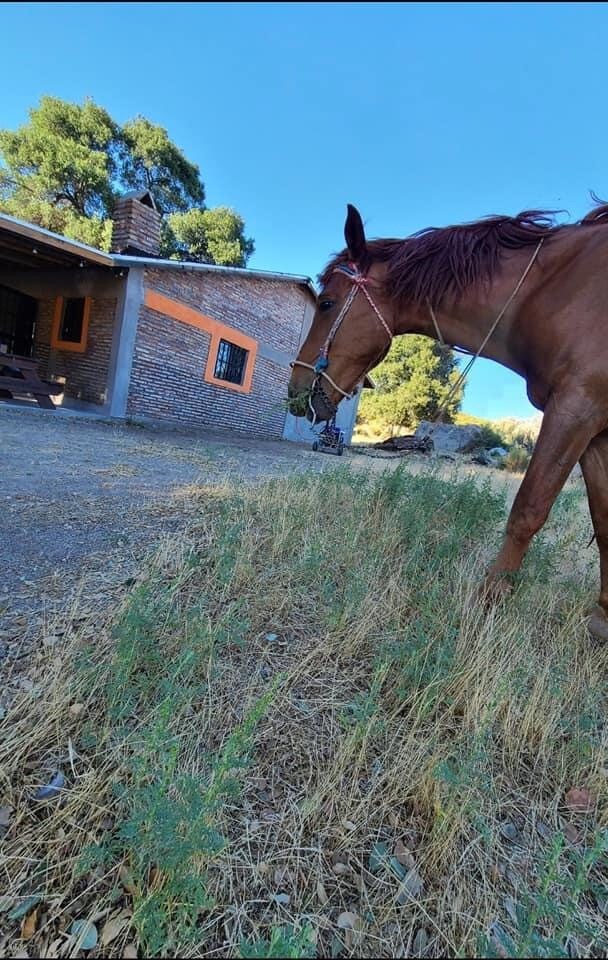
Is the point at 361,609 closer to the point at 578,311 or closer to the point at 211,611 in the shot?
the point at 211,611

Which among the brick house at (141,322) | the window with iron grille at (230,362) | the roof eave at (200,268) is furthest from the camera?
the window with iron grille at (230,362)

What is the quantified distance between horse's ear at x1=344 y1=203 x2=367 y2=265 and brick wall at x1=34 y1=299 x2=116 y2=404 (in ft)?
28.0

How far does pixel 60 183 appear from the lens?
19.4 meters

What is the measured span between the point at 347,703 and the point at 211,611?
72cm

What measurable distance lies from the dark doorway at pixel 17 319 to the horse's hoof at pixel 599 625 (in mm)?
13650

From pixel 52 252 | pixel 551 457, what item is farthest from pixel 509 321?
pixel 52 252

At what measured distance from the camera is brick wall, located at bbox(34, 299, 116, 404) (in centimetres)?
948

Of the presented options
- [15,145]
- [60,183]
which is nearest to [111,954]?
[60,183]

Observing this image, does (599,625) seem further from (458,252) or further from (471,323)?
(458,252)

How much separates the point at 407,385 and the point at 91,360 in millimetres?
19395

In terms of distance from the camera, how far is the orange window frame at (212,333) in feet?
31.9

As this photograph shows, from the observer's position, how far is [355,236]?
2.23m

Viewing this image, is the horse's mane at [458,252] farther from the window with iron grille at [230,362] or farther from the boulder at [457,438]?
the boulder at [457,438]

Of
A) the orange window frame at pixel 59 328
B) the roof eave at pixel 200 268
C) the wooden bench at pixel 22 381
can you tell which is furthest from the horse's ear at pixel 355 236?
the orange window frame at pixel 59 328
